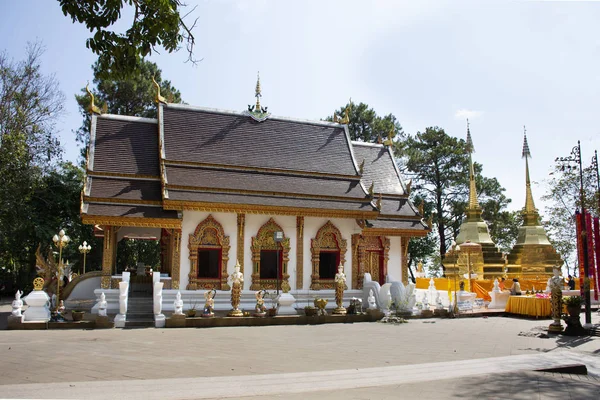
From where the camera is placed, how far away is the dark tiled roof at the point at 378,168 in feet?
Answer: 69.2

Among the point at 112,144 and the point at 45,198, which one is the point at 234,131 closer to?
the point at 112,144

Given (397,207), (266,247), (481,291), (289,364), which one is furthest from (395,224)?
(289,364)

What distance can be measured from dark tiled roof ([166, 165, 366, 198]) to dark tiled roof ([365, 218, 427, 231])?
1204mm

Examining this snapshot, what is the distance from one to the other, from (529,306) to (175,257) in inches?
469

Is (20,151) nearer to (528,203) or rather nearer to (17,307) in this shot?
(17,307)

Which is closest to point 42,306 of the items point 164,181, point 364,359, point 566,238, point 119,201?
point 119,201

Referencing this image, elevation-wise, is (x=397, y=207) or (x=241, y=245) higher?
(x=397, y=207)

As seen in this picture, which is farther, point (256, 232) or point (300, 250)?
point (300, 250)

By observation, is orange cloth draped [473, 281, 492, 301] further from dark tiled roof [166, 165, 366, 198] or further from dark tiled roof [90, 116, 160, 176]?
dark tiled roof [90, 116, 160, 176]

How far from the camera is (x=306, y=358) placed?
859 centimetres

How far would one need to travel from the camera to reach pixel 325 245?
709 inches

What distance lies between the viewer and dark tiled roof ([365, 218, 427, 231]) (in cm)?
1892

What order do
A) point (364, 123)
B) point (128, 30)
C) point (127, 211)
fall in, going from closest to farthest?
point (128, 30)
point (127, 211)
point (364, 123)

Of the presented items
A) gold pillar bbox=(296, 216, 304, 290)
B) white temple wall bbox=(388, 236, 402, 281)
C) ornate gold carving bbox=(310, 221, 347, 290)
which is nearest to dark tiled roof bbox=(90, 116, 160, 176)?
gold pillar bbox=(296, 216, 304, 290)
